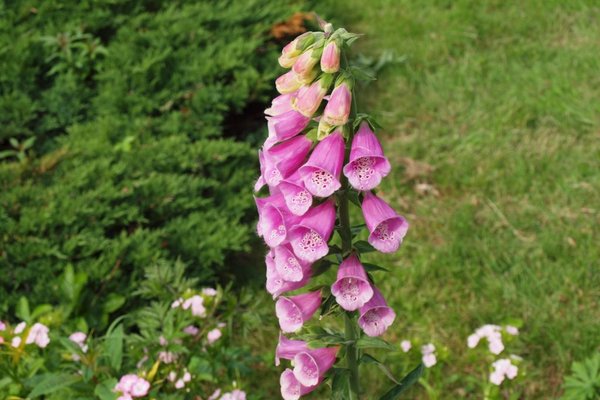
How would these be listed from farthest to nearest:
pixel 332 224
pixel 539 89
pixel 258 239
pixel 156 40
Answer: pixel 539 89
pixel 156 40
pixel 258 239
pixel 332 224

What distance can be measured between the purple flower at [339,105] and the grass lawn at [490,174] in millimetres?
1704

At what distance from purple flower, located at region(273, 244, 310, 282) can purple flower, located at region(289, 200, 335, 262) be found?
0.12ft

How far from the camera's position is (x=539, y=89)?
17.5ft

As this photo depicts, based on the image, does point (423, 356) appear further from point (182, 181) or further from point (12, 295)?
point (12, 295)

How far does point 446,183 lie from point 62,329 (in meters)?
2.43

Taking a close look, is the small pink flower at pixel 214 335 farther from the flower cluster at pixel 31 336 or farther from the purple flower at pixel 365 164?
the purple flower at pixel 365 164

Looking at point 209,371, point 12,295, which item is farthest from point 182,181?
point 209,371

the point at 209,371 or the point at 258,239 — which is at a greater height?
the point at 209,371

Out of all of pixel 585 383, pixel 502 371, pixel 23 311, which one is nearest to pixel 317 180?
pixel 502 371

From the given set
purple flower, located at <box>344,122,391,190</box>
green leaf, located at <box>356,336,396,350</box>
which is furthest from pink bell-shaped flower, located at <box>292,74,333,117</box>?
green leaf, located at <box>356,336,396,350</box>

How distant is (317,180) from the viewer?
69.7 inches

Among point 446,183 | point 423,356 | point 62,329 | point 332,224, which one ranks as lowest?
point 446,183

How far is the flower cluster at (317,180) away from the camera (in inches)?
70.0

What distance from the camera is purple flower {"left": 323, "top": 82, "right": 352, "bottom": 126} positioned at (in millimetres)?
1749
